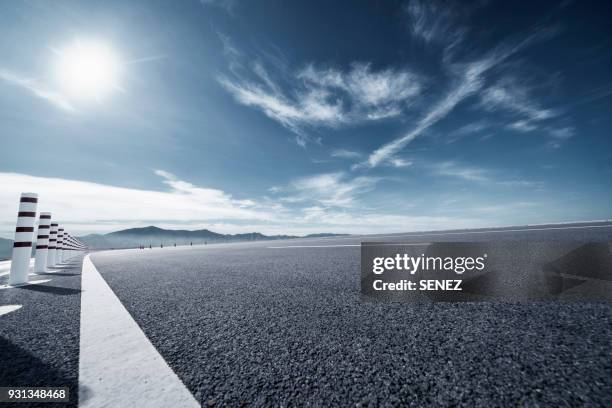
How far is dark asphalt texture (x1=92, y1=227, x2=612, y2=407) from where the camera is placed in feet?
2.97

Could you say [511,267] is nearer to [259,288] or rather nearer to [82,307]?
[259,288]

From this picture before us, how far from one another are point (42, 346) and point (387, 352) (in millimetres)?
1784

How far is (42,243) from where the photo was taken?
604 cm

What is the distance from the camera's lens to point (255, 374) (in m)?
1.10

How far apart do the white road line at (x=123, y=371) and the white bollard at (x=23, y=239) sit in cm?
326

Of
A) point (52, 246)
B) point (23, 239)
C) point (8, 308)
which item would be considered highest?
point (23, 239)

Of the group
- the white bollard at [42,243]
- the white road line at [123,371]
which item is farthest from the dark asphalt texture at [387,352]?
the white bollard at [42,243]

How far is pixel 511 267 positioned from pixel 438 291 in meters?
1.21

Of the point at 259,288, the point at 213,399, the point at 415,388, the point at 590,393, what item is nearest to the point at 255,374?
the point at 213,399

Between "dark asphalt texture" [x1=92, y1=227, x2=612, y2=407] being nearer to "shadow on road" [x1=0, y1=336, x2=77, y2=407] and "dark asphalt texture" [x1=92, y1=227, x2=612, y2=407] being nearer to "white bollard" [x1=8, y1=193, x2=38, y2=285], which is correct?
"shadow on road" [x1=0, y1=336, x2=77, y2=407]

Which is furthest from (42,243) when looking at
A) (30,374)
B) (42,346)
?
(30,374)

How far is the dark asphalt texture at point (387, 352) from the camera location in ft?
2.97

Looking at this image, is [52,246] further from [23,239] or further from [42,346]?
[42,346]

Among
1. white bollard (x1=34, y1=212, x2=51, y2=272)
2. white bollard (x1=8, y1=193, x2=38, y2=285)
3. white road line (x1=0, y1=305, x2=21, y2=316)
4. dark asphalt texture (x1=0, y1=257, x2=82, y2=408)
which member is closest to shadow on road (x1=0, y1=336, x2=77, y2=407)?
dark asphalt texture (x1=0, y1=257, x2=82, y2=408)
